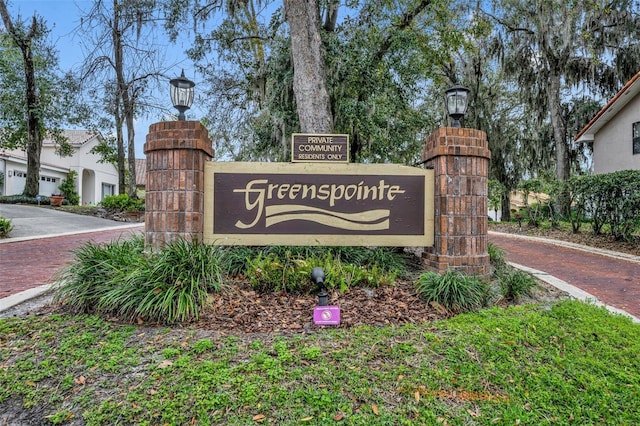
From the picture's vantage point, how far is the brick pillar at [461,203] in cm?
404

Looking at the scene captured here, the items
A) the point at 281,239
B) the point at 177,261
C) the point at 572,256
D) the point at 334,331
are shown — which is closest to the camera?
the point at 334,331

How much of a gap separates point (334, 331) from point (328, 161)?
2.10 meters

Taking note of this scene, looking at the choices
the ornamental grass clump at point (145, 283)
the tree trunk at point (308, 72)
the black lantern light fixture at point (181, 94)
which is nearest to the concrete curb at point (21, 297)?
the ornamental grass clump at point (145, 283)

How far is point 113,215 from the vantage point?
14.6 metres

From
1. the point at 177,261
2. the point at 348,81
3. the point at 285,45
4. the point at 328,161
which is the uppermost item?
the point at 285,45

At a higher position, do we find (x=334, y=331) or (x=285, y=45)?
(x=285, y=45)

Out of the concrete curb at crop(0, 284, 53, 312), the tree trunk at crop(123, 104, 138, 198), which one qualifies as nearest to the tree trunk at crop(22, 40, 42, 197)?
the tree trunk at crop(123, 104, 138, 198)

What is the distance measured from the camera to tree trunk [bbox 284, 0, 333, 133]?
585 cm

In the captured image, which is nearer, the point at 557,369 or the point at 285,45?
the point at 557,369

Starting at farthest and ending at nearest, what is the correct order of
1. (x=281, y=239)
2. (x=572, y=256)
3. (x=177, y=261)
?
1. (x=572, y=256)
2. (x=281, y=239)
3. (x=177, y=261)

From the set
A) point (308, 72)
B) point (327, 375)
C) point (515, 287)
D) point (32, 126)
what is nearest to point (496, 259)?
point (515, 287)

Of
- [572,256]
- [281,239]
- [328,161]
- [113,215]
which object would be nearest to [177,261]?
[281,239]

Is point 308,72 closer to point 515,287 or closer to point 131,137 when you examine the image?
point 515,287

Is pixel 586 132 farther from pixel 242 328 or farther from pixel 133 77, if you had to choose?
pixel 133 77
